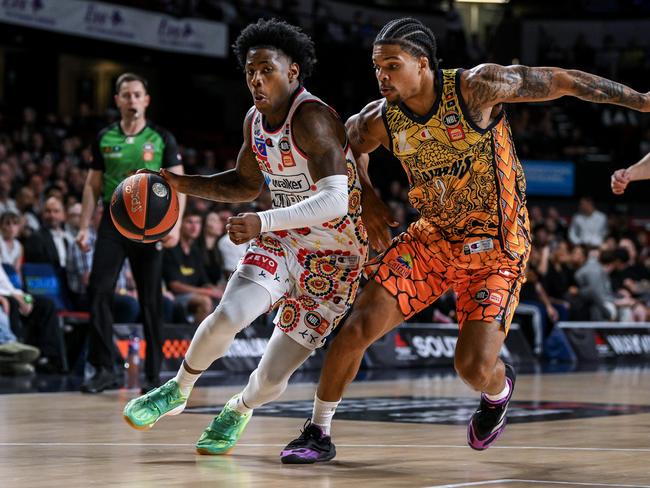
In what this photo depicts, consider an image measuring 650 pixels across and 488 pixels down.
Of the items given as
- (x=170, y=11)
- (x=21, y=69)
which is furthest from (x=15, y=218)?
(x=21, y=69)

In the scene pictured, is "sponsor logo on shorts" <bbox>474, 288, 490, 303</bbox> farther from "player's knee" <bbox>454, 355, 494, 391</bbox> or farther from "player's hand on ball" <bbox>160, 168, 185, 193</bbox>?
"player's hand on ball" <bbox>160, 168, 185, 193</bbox>

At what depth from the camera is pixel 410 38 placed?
16.2 feet

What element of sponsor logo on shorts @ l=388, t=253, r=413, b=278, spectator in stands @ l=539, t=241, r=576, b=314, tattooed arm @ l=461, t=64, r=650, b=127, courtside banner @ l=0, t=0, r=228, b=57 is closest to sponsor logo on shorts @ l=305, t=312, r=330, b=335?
sponsor logo on shorts @ l=388, t=253, r=413, b=278

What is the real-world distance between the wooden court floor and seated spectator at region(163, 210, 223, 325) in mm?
2881

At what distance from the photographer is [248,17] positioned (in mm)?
23531

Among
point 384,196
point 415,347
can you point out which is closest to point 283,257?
point 415,347

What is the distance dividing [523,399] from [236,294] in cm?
403

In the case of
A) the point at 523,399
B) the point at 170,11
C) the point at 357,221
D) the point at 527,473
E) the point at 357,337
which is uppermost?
the point at 170,11

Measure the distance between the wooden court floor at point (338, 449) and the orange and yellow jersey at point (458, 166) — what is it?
0.97m

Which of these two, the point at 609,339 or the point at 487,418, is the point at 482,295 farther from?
the point at 609,339

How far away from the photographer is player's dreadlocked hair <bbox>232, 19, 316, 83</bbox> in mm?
5113

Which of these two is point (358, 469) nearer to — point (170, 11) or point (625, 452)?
point (625, 452)

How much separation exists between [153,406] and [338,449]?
0.93m

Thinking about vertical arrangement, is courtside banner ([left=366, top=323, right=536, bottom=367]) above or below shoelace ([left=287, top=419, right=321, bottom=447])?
below
